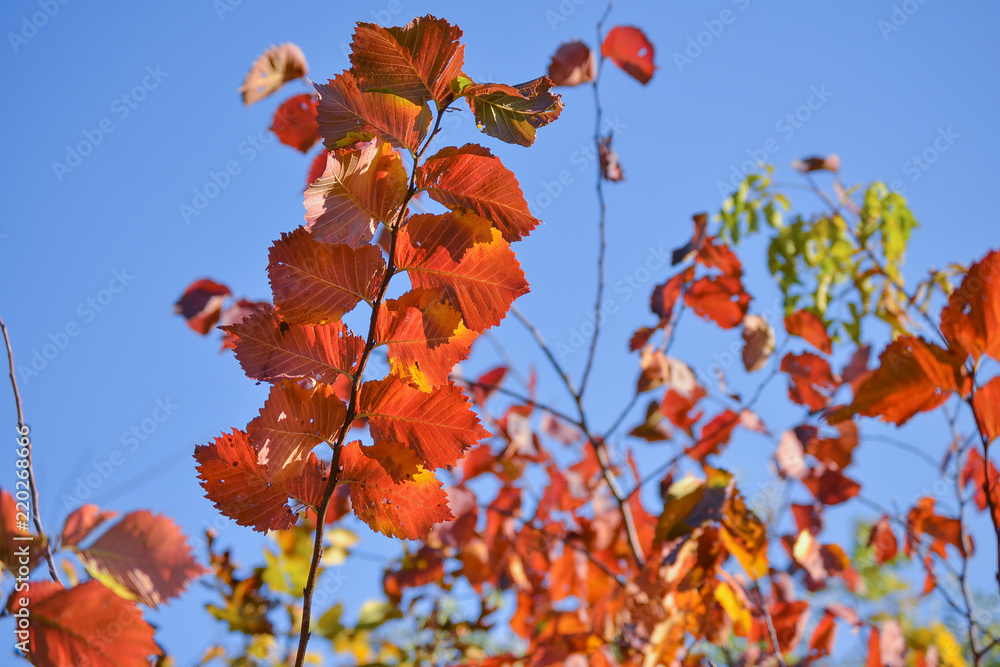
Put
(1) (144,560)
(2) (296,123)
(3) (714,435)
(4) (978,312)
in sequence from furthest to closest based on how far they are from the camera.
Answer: (3) (714,435), (2) (296,123), (4) (978,312), (1) (144,560)

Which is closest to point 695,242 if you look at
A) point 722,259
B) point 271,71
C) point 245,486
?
point 722,259

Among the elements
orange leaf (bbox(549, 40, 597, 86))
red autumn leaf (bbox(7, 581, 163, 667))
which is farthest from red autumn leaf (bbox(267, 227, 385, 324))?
orange leaf (bbox(549, 40, 597, 86))

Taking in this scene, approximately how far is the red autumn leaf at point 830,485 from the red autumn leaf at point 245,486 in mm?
1569

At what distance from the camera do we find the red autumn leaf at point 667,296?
1.58 m

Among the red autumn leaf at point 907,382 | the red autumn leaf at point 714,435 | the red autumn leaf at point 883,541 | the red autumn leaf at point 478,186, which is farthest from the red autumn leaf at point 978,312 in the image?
the red autumn leaf at point 883,541

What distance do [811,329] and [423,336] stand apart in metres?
1.41

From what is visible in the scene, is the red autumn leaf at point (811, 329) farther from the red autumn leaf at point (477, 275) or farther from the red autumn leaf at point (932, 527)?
the red autumn leaf at point (477, 275)

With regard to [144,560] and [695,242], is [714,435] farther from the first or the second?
[144,560]

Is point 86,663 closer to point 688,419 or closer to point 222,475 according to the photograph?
point 222,475

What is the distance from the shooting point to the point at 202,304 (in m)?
1.59

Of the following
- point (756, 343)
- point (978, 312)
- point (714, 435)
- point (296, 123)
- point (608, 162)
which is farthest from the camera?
point (714, 435)

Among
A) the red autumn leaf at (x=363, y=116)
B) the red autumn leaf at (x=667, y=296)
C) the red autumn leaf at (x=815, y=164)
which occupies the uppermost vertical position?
the red autumn leaf at (x=815, y=164)

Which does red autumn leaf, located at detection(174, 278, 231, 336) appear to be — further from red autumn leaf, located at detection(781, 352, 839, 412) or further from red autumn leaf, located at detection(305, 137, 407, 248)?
red autumn leaf, located at detection(781, 352, 839, 412)

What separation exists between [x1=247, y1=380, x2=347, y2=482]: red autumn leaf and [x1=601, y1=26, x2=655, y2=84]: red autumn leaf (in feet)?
4.56
